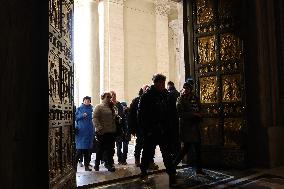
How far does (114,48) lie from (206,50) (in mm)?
8833

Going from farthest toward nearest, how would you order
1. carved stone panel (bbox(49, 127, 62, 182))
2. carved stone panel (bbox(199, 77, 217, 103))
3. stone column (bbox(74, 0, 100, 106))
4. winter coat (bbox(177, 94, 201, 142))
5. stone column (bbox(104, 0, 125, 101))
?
stone column (bbox(104, 0, 125, 101))
stone column (bbox(74, 0, 100, 106))
carved stone panel (bbox(199, 77, 217, 103))
winter coat (bbox(177, 94, 201, 142))
carved stone panel (bbox(49, 127, 62, 182))

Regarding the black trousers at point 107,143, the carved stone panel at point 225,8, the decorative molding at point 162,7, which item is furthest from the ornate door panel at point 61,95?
the decorative molding at point 162,7

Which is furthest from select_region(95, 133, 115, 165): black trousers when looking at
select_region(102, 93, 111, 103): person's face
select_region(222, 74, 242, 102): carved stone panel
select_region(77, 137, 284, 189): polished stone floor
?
select_region(222, 74, 242, 102): carved stone panel

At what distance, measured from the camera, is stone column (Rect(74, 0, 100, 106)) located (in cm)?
1548

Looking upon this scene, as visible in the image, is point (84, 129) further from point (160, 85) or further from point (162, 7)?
point (162, 7)

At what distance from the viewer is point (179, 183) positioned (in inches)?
231

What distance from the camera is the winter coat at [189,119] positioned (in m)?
6.73

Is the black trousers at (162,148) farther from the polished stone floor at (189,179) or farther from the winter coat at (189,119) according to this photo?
the winter coat at (189,119)

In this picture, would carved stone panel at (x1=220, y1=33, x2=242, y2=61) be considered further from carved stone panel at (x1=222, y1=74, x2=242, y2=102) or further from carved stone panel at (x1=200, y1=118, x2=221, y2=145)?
carved stone panel at (x1=200, y1=118, x2=221, y2=145)

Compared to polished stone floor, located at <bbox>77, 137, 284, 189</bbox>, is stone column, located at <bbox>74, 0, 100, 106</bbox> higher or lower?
higher

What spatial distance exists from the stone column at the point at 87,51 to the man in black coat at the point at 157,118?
1010cm

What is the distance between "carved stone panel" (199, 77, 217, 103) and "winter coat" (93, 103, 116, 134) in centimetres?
227

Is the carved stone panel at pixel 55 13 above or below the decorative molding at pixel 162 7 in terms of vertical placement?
below

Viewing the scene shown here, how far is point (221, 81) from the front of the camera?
795cm
